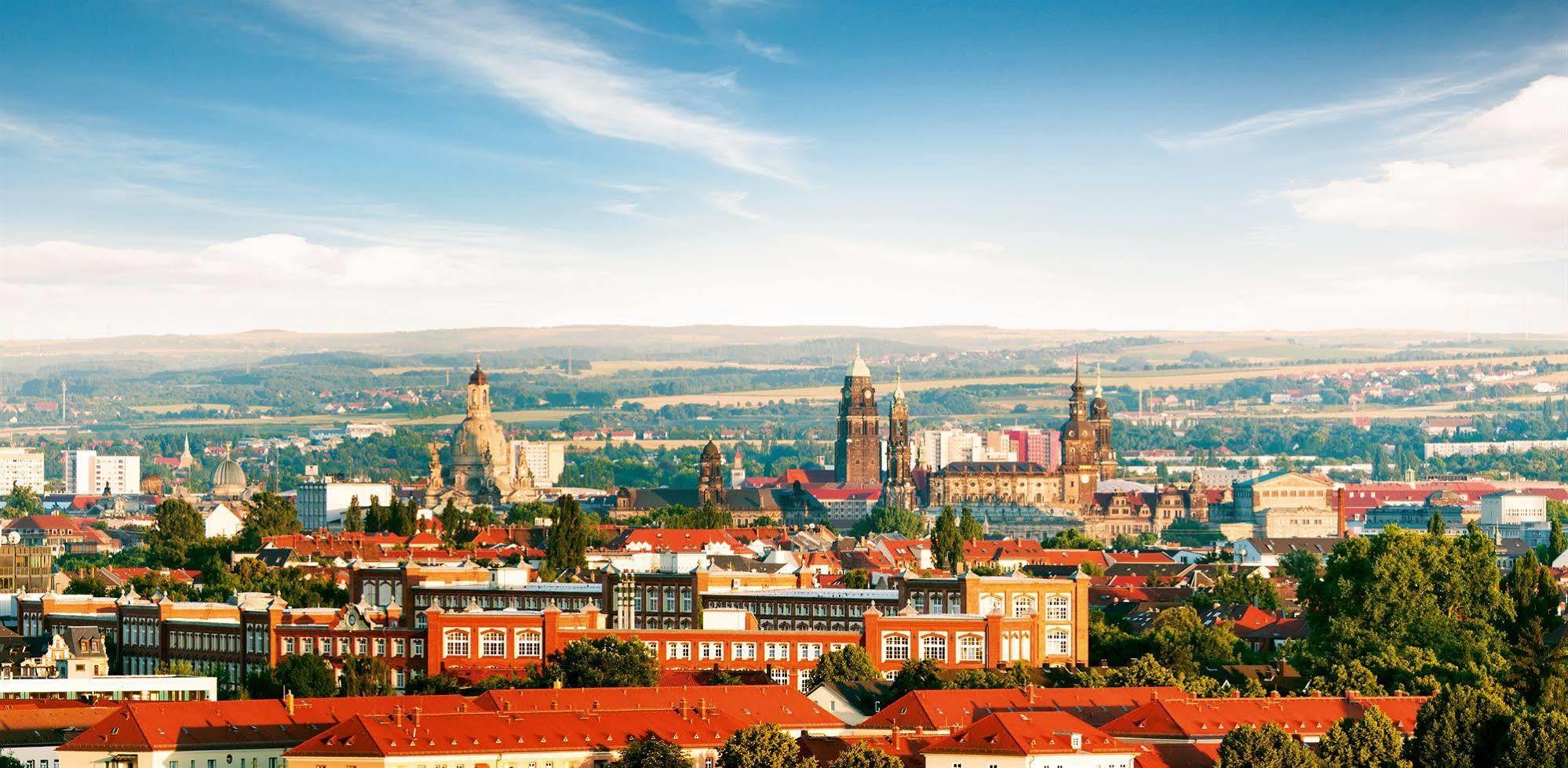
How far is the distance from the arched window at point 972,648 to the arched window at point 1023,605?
4.23 m

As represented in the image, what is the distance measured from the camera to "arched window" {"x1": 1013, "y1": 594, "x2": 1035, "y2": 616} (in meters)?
90.8

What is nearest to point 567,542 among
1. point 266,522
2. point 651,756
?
point 266,522

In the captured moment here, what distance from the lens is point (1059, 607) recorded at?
90.9 metres

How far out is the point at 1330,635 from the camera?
89.2 m

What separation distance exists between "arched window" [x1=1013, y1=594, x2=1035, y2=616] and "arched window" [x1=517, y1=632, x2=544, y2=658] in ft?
50.1

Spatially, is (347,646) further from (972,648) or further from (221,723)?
(221,723)

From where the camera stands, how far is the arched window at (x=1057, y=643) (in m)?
89.2

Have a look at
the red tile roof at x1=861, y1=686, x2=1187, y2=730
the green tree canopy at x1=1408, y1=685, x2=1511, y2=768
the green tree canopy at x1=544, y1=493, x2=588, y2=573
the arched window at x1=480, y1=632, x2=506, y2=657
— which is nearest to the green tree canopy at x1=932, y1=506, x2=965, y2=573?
the green tree canopy at x1=544, y1=493, x2=588, y2=573

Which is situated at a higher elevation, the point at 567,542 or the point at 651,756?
the point at 651,756

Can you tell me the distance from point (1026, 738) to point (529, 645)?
26.2m

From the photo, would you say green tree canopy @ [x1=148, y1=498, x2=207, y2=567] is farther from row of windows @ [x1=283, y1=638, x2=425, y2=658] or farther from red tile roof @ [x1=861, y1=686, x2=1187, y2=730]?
red tile roof @ [x1=861, y1=686, x2=1187, y2=730]

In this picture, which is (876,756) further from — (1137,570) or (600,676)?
(1137,570)

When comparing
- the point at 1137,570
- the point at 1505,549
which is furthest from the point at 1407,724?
the point at 1505,549

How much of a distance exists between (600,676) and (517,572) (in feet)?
70.4
